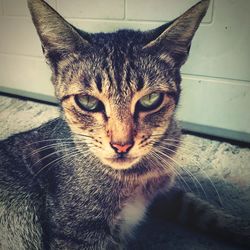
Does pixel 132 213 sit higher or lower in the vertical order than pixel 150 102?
lower

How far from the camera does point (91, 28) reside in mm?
Answer: 1054

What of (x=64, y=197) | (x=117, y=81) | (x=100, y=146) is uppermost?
(x=117, y=81)

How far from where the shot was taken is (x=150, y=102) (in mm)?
778

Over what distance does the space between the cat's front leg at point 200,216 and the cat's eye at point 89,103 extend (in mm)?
342

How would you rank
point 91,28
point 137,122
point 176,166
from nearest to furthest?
point 137,122
point 176,166
point 91,28

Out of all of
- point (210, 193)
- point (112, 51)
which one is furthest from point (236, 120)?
point (112, 51)

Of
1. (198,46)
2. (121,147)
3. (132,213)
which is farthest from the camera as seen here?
(198,46)

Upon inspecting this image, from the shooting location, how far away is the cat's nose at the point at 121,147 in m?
0.73

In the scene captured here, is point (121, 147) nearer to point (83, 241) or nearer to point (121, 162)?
point (121, 162)

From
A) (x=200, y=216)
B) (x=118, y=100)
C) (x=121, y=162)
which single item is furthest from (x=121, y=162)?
(x=200, y=216)

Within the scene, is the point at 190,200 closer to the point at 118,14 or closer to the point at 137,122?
the point at 137,122

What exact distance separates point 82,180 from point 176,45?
399 mm

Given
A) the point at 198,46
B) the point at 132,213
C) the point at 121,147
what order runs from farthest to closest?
the point at 198,46 → the point at 132,213 → the point at 121,147

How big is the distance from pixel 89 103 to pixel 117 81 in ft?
0.27
